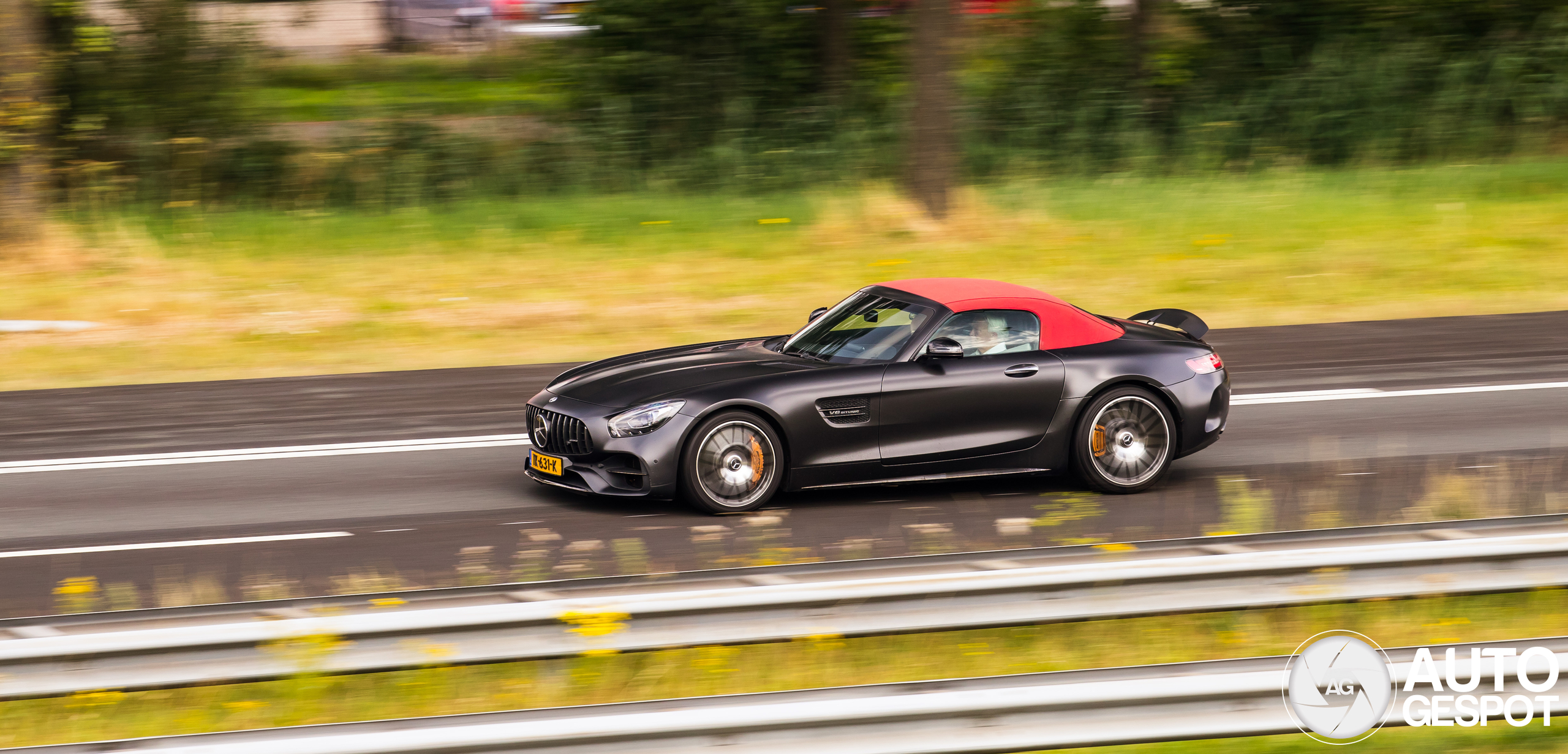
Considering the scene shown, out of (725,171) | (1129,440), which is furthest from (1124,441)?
(725,171)

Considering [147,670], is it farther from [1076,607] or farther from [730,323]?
[730,323]

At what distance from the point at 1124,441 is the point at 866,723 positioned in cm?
460

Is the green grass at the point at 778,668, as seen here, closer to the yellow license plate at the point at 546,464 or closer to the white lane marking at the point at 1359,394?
the yellow license plate at the point at 546,464

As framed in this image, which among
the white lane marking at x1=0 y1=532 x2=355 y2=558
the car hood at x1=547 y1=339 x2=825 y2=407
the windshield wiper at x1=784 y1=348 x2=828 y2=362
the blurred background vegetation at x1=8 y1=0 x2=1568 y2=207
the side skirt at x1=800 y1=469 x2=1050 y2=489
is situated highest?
the blurred background vegetation at x1=8 y1=0 x2=1568 y2=207

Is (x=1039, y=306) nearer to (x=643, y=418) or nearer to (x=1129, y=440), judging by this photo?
(x=1129, y=440)

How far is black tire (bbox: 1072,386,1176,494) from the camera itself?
863 cm

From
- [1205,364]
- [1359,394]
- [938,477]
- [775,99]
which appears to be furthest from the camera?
[775,99]

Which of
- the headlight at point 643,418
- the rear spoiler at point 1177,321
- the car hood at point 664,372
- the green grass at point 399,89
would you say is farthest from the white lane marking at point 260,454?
the green grass at point 399,89

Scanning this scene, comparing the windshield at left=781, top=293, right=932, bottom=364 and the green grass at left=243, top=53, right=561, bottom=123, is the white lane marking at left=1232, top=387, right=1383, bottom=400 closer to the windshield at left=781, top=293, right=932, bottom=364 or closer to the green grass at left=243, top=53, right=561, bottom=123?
the windshield at left=781, top=293, right=932, bottom=364

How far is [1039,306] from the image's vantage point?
880 cm

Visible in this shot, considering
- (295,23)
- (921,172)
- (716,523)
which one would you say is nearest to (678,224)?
(921,172)

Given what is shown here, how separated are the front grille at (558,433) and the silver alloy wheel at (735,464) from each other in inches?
25.1

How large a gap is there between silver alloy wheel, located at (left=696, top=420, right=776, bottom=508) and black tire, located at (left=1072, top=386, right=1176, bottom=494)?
5.87 feet

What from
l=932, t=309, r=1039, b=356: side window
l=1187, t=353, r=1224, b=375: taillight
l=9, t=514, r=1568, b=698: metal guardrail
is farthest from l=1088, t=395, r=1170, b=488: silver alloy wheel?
l=9, t=514, r=1568, b=698: metal guardrail
